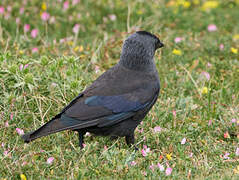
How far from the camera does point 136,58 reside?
4.72 meters

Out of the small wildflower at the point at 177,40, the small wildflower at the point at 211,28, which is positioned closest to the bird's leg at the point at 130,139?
the small wildflower at the point at 177,40

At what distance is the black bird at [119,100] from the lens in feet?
14.2

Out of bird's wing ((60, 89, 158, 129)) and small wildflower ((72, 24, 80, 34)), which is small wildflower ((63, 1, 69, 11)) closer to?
small wildflower ((72, 24, 80, 34))

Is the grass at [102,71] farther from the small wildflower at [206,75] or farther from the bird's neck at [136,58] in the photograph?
the bird's neck at [136,58]

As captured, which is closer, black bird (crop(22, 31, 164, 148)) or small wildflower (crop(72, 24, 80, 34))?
black bird (crop(22, 31, 164, 148))

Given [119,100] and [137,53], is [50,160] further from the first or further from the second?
[137,53]

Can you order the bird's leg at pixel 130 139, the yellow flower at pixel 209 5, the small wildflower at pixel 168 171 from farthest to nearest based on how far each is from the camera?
the yellow flower at pixel 209 5 < the bird's leg at pixel 130 139 < the small wildflower at pixel 168 171

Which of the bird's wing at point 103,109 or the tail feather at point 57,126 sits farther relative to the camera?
the bird's wing at point 103,109

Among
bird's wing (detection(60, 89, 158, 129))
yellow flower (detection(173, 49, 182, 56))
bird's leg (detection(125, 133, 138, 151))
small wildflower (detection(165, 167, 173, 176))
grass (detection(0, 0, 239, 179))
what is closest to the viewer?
small wildflower (detection(165, 167, 173, 176))

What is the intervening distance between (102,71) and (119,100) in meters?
1.73

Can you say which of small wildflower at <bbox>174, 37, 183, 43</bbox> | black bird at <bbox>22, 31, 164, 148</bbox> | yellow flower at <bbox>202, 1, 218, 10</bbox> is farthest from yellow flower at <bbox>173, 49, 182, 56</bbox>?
yellow flower at <bbox>202, 1, 218, 10</bbox>

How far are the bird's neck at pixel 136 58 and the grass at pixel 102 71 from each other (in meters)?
0.69

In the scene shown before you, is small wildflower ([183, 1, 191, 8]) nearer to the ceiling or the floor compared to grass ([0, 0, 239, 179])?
nearer to the ceiling

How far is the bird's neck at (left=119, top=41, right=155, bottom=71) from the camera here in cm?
472
